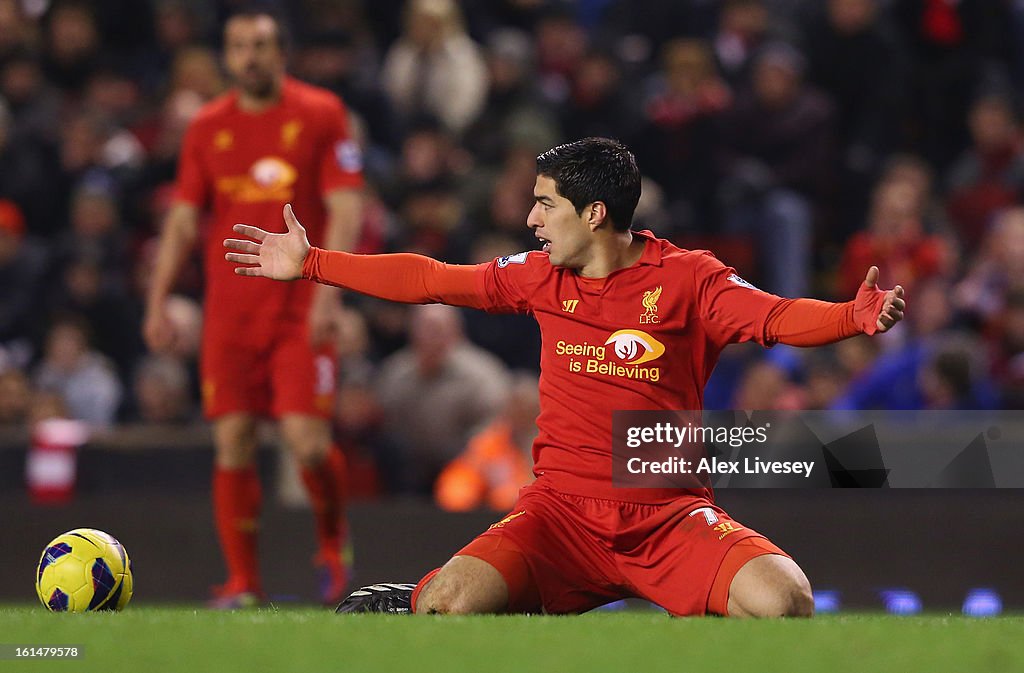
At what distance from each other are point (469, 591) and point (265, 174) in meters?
2.88

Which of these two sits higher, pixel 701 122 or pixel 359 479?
pixel 701 122

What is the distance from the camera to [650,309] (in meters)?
5.64

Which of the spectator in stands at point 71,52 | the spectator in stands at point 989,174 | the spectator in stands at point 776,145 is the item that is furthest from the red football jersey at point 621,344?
the spectator in stands at point 71,52

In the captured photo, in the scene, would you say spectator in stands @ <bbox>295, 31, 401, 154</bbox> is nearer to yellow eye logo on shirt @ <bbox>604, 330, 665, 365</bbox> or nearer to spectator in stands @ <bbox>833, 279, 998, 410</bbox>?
spectator in stands @ <bbox>833, 279, 998, 410</bbox>

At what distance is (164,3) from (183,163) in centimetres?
511

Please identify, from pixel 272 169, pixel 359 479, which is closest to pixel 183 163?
pixel 272 169

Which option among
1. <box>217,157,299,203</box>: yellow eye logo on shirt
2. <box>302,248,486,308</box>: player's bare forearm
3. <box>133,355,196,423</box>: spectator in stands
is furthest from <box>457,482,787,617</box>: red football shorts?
<box>133,355,196,423</box>: spectator in stands

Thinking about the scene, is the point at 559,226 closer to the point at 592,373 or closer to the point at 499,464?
the point at 592,373

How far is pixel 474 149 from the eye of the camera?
11.8 m

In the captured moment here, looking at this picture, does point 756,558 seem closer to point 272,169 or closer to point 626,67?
point 272,169

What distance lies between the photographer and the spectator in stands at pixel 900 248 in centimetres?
1018

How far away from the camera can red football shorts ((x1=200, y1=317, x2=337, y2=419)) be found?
24.9 feet

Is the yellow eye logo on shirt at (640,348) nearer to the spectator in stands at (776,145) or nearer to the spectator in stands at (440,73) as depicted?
the spectator in stands at (776,145)

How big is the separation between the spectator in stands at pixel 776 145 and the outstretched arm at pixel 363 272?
17.2 ft
